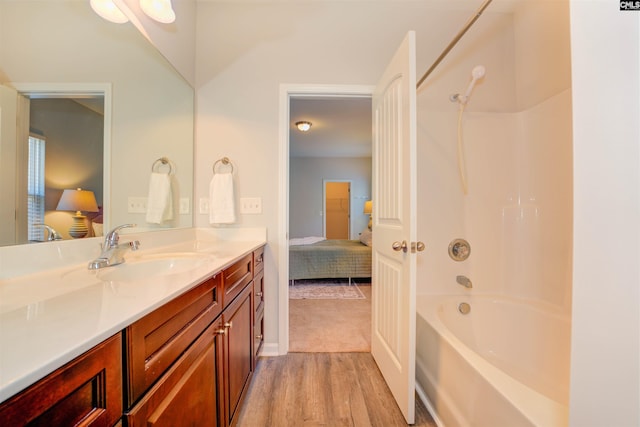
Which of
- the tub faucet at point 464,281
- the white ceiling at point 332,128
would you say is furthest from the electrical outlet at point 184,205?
the tub faucet at point 464,281

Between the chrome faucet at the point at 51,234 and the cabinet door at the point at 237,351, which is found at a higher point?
the chrome faucet at the point at 51,234

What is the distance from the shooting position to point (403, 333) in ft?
4.05

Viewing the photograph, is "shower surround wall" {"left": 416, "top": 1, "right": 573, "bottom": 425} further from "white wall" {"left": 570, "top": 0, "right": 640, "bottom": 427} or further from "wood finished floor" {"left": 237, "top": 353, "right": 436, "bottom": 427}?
"white wall" {"left": 570, "top": 0, "right": 640, "bottom": 427}

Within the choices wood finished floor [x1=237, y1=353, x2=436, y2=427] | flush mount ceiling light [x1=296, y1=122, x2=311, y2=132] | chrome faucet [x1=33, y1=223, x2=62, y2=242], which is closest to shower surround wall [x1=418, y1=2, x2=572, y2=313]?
wood finished floor [x1=237, y1=353, x2=436, y2=427]

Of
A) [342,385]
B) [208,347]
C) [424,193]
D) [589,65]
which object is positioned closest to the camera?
[589,65]

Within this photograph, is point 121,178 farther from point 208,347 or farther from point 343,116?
point 343,116

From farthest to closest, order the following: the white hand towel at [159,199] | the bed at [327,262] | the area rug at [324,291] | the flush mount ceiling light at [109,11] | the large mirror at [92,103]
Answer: the bed at [327,262] → the area rug at [324,291] → the white hand towel at [159,199] → the flush mount ceiling light at [109,11] → the large mirror at [92,103]

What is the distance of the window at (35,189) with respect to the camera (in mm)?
809

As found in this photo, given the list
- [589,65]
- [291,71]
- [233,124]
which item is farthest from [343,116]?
[589,65]

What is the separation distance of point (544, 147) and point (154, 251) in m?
2.48

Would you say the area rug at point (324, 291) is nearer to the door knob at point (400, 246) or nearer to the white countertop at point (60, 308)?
the door knob at point (400, 246)

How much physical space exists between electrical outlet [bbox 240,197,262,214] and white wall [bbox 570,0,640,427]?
1.63 metres

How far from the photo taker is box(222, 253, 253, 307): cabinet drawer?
40.4 inches

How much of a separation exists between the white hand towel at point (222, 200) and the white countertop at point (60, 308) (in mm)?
728
